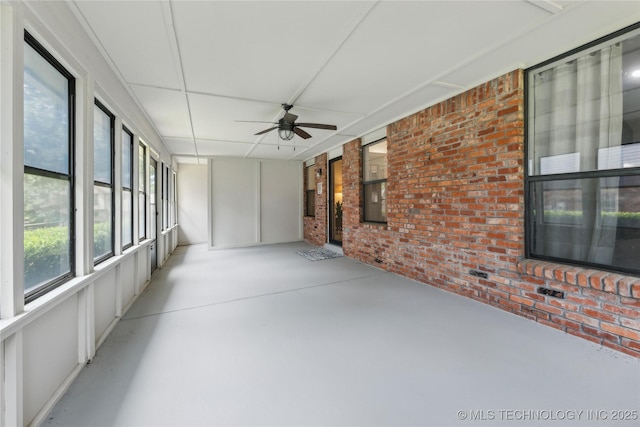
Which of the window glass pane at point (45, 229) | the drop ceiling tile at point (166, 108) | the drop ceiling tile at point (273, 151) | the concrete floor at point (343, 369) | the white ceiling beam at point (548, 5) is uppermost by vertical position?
the drop ceiling tile at point (273, 151)

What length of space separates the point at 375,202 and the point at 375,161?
33.9 inches

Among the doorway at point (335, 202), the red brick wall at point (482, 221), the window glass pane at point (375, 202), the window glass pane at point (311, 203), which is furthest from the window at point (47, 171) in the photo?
the window glass pane at point (311, 203)

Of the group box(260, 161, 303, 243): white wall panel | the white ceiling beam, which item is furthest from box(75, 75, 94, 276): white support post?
box(260, 161, 303, 243): white wall panel

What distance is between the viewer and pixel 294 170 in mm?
8641

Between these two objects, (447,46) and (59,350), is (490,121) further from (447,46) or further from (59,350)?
(59,350)

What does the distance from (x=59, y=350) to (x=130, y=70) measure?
107 inches

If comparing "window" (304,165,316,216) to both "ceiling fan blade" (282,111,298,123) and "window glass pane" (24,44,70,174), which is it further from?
"window glass pane" (24,44,70,174)

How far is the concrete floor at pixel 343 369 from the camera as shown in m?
1.57

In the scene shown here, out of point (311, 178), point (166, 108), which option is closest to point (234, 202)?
point (311, 178)

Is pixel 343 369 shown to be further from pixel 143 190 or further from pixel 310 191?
pixel 310 191

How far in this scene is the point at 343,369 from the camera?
1.98 m

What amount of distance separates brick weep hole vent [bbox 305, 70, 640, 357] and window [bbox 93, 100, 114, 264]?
4040 mm

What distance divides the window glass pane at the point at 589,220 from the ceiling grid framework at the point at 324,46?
1.34 meters

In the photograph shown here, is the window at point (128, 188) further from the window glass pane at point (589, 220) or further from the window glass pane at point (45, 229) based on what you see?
the window glass pane at point (589, 220)
